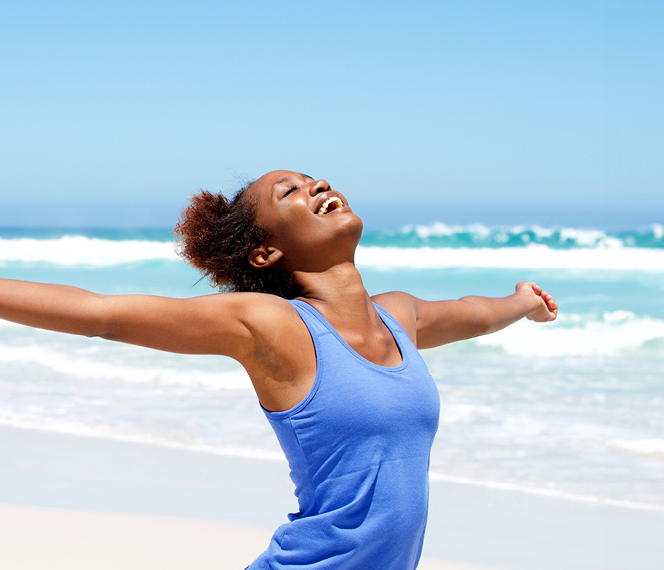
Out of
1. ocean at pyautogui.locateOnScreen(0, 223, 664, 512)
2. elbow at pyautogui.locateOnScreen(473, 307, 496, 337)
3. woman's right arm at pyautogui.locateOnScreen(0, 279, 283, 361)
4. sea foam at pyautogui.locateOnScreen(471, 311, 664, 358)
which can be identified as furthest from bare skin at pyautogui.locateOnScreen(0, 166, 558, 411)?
sea foam at pyautogui.locateOnScreen(471, 311, 664, 358)

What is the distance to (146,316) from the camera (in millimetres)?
1634

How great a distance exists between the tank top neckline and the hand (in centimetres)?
107

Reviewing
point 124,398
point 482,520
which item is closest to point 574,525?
point 482,520

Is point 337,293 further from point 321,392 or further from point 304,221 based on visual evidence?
point 321,392

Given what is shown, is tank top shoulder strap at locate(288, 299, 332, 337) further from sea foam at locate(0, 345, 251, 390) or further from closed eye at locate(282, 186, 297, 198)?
sea foam at locate(0, 345, 251, 390)

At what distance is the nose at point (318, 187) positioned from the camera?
6.72 feet

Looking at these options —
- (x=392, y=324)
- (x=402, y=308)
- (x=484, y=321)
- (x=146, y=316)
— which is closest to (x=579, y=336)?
(x=484, y=321)

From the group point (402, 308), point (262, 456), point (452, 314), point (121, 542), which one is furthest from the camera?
point (262, 456)

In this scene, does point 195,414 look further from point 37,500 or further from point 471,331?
point 471,331

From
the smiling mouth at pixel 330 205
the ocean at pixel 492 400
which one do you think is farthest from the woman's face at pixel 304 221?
the ocean at pixel 492 400

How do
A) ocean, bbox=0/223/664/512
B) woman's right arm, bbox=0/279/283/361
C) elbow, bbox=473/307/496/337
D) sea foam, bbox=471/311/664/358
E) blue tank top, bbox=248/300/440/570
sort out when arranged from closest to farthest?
woman's right arm, bbox=0/279/283/361, blue tank top, bbox=248/300/440/570, elbow, bbox=473/307/496/337, ocean, bbox=0/223/664/512, sea foam, bbox=471/311/664/358

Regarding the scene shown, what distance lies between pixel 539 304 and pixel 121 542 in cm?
238

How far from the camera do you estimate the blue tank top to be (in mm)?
1677

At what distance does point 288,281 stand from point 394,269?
1973 centimetres
